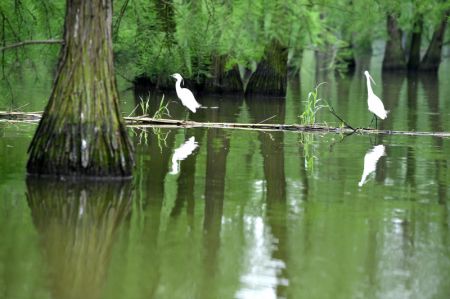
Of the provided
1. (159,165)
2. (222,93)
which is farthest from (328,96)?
(159,165)

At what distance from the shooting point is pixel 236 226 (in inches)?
322

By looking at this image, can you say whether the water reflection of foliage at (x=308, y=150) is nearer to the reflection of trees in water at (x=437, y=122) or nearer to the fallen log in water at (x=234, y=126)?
the fallen log in water at (x=234, y=126)

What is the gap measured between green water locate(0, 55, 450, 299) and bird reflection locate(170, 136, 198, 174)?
84 millimetres

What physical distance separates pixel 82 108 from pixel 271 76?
56.3ft

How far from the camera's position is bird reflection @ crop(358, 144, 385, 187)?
36.8 ft

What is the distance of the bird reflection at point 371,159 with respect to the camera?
441 inches

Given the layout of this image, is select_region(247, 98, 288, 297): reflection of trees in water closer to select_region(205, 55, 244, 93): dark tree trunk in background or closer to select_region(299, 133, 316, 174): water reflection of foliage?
select_region(299, 133, 316, 174): water reflection of foliage

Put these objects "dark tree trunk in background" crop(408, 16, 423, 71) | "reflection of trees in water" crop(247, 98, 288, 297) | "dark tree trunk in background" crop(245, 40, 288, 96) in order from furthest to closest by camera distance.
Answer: "dark tree trunk in background" crop(408, 16, 423, 71)
"dark tree trunk in background" crop(245, 40, 288, 96)
"reflection of trees in water" crop(247, 98, 288, 297)

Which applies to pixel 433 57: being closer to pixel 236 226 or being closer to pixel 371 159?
pixel 371 159

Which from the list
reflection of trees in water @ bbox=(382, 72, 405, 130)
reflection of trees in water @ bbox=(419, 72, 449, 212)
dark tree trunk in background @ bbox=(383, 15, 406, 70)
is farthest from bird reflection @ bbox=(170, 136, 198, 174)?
dark tree trunk in background @ bbox=(383, 15, 406, 70)

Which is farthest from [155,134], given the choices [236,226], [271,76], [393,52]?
[393,52]

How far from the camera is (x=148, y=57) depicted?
1800cm

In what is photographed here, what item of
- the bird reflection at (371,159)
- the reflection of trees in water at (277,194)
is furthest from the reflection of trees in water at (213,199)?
the bird reflection at (371,159)

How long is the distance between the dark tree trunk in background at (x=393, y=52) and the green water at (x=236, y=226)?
33128 mm
